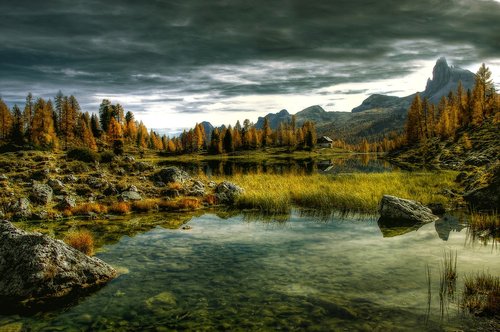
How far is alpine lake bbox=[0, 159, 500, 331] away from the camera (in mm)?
9930

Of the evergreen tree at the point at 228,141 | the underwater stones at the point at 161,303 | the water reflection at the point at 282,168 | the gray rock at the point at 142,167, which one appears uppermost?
the evergreen tree at the point at 228,141

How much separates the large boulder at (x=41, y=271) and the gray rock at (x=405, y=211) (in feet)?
60.4

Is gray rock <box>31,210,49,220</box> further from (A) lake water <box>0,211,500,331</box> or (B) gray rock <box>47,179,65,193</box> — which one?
(A) lake water <box>0,211,500,331</box>

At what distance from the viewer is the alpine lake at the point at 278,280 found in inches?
391

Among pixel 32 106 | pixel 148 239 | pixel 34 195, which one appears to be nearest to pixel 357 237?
pixel 148 239

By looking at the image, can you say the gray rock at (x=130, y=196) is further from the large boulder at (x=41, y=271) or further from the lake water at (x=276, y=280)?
the large boulder at (x=41, y=271)

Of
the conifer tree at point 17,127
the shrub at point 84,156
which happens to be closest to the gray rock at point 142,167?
the shrub at point 84,156

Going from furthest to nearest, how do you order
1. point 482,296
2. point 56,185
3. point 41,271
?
1. point 56,185
2. point 41,271
3. point 482,296

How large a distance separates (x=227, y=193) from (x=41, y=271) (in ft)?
73.3

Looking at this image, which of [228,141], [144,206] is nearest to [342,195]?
[144,206]

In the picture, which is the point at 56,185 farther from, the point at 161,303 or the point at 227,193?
the point at 161,303

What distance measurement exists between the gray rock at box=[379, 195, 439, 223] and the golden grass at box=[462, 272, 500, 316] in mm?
10943

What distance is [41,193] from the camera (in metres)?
27.3

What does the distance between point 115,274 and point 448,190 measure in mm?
28261
